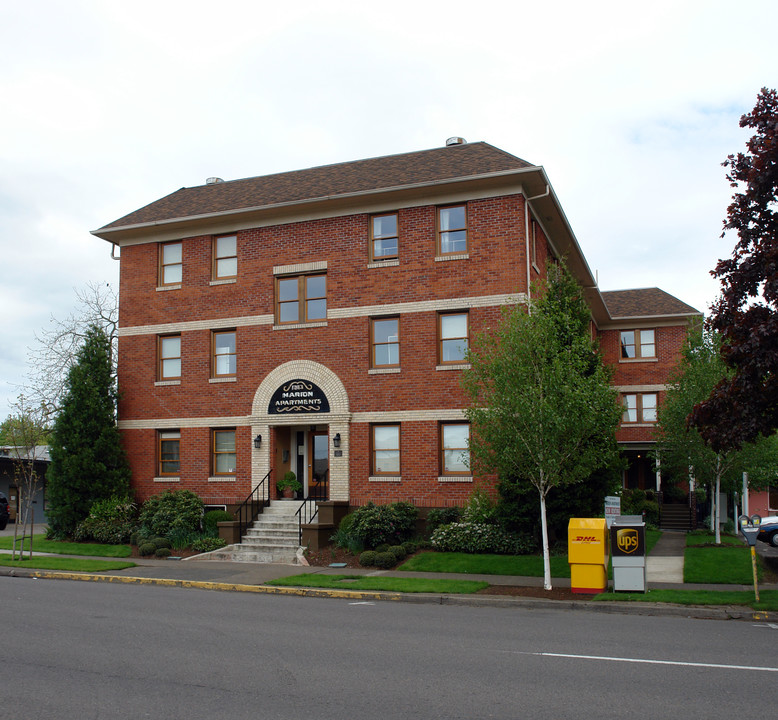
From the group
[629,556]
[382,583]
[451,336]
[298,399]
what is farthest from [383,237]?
[629,556]

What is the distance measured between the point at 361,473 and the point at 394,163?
32.5ft

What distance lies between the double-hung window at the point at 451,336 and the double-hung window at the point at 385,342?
49.1 inches

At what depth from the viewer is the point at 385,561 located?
1870cm

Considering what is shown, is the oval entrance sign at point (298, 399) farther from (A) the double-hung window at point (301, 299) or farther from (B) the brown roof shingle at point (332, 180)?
(B) the brown roof shingle at point (332, 180)

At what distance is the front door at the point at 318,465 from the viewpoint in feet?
77.4

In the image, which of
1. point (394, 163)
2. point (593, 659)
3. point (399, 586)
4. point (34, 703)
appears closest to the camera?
point (34, 703)

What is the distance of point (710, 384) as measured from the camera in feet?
73.5

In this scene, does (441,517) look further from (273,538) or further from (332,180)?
(332,180)

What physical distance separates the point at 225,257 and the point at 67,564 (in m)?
10.3

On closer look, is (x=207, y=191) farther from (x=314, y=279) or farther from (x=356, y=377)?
(x=356, y=377)

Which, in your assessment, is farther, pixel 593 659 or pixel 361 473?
pixel 361 473

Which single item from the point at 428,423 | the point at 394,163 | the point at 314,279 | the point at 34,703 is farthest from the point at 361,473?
the point at 34,703

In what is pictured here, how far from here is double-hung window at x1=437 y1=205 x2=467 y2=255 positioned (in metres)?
22.1

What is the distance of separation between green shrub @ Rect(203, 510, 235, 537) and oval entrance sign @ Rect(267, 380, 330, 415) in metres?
3.19
